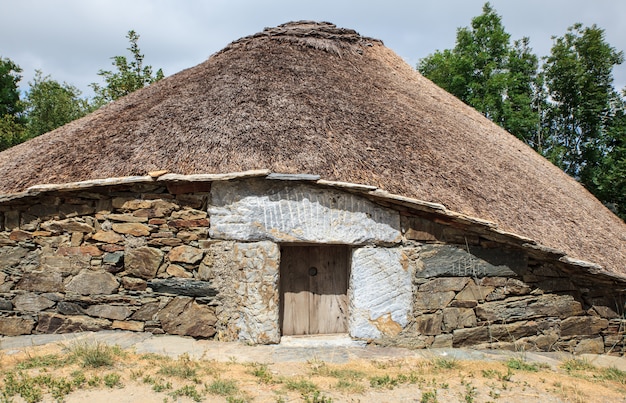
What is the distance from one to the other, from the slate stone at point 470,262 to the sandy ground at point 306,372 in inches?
37.3

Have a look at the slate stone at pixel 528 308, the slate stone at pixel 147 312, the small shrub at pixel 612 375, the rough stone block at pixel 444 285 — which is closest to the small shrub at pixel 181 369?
the slate stone at pixel 147 312

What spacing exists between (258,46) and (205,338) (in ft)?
18.2

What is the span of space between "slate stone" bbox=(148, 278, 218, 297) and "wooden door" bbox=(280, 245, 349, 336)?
94 centimetres

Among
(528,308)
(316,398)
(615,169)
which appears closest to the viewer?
(316,398)

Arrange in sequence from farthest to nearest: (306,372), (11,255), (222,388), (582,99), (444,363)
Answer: (582,99) < (11,255) < (444,363) < (306,372) < (222,388)

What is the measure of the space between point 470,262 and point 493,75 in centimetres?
1531

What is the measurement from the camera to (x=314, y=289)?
568 centimetres

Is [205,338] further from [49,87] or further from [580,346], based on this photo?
[49,87]

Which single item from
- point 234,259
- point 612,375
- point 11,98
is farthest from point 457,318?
point 11,98

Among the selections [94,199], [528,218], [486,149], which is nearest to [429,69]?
[486,149]

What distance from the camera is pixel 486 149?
781cm

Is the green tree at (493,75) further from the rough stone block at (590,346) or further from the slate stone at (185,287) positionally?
the slate stone at (185,287)

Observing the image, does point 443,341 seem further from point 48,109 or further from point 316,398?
point 48,109

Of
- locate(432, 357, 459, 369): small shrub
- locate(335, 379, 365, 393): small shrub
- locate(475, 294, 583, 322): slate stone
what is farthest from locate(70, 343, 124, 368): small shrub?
locate(475, 294, 583, 322): slate stone
